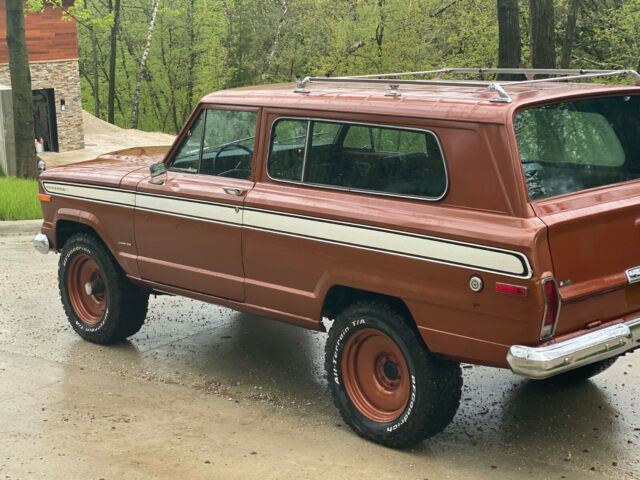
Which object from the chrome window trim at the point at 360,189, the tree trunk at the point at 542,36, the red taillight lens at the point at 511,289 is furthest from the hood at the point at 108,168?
the tree trunk at the point at 542,36

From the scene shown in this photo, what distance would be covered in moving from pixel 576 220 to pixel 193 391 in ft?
9.30

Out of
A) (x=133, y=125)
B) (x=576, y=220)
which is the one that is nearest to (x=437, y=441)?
(x=576, y=220)

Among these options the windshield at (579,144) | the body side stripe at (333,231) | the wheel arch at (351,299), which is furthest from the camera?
the wheel arch at (351,299)

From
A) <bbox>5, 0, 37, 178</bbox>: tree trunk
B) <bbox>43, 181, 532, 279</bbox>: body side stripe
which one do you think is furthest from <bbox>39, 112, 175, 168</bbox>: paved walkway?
<bbox>43, 181, 532, 279</bbox>: body side stripe

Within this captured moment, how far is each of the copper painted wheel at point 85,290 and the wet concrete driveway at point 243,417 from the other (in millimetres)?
236

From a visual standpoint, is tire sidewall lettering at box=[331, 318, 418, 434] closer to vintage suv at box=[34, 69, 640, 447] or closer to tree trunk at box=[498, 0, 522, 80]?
vintage suv at box=[34, 69, 640, 447]

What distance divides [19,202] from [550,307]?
9.86 m

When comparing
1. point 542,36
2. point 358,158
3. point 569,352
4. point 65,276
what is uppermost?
point 542,36

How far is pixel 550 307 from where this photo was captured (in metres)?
4.69

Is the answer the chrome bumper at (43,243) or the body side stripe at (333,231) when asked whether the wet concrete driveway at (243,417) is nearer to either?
the chrome bumper at (43,243)

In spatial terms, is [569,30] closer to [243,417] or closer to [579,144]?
[579,144]

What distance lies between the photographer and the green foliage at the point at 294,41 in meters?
26.2

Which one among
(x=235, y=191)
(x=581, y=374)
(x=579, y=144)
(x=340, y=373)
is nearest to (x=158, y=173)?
(x=235, y=191)

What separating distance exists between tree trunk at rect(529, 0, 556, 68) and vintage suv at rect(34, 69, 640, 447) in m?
7.55
